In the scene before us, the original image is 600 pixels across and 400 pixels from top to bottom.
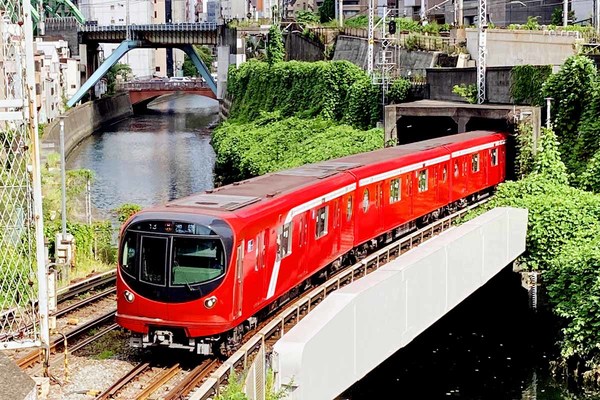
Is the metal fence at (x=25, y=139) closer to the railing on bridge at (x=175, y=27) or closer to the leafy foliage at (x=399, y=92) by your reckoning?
the leafy foliage at (x=399, y=92)

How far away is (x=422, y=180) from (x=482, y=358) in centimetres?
417

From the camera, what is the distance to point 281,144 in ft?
124

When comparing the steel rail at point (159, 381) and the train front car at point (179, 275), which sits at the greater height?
the train front car at point (179, 275)

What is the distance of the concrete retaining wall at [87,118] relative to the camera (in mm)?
53562

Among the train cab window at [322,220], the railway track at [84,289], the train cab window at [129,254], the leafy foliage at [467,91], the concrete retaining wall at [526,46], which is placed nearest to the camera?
the train cab window at [129,254]

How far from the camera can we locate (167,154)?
2265 inches

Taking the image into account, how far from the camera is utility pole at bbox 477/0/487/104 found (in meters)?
29.1

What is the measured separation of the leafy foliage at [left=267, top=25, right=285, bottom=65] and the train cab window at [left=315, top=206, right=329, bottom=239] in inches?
1438

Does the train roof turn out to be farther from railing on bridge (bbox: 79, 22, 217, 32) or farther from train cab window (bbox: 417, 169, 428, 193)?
railing on bridge (bbox: 79, 22, 217, 32)

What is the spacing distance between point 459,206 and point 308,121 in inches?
613

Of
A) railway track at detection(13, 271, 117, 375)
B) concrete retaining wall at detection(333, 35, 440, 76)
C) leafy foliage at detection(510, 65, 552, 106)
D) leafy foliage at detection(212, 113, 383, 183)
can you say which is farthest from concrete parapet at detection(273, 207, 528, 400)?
concrete retaining wall at detection(333, 35, 440, 76)

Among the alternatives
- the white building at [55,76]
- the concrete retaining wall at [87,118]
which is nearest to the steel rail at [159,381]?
the concrete retaining wall at [87,118]

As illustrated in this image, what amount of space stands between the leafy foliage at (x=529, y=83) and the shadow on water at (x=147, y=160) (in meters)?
15.4

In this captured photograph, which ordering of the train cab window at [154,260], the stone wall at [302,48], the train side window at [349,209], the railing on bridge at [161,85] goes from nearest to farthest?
the train cab window at [154,260] < the train side window at [349,209] < the stone wall at [302,48] < the railing on bridge at [161,85]
